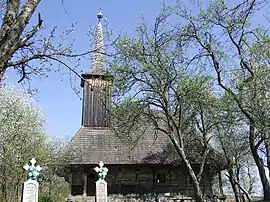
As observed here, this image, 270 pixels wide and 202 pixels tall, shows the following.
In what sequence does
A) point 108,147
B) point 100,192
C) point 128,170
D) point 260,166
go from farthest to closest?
1. point 108,147
2. point 128,170
3. point 260,166
4. point 100,192

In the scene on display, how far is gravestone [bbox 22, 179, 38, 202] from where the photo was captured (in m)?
14.6

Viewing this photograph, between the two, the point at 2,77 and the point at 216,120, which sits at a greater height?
the point at 216,120

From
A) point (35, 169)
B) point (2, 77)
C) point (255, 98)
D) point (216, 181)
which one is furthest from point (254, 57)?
point (216, 181)

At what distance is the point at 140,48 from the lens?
1886cm

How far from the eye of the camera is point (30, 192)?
14750 millimetres

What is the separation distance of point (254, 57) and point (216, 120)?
5.26 meters

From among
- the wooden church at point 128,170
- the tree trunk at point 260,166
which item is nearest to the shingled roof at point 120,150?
the wooden church at point 128,170

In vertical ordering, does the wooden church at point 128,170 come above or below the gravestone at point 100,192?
above

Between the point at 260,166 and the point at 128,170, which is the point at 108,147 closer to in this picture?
the point at 128,170

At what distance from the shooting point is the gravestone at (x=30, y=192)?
14.6 metres

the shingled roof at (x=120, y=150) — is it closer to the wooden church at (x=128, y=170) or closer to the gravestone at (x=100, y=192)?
the wooden church at (x=128, y=170)

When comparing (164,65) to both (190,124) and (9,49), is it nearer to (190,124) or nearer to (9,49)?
(190,124)

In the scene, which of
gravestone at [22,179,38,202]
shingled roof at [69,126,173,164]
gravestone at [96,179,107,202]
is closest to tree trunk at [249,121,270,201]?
gravestone at [96,179,107,202]

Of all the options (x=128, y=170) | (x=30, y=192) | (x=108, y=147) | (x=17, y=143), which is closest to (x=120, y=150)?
(x=108, y=147)
